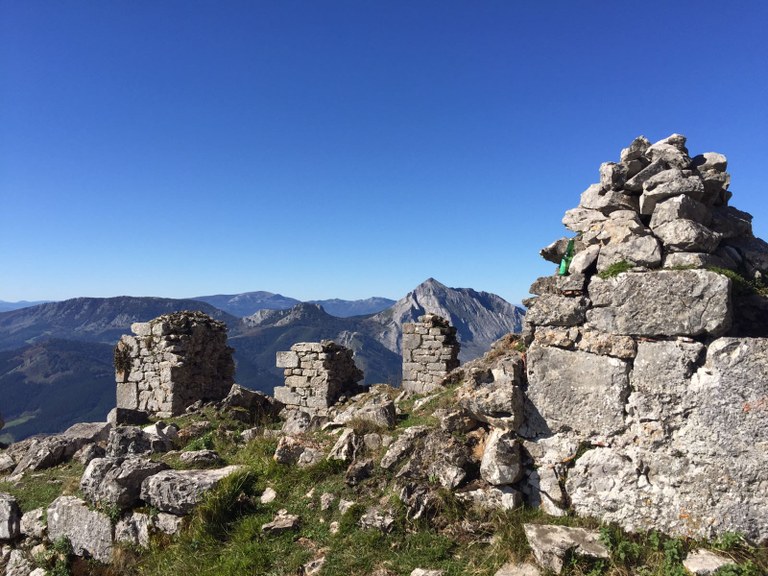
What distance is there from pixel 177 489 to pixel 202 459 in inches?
48.2

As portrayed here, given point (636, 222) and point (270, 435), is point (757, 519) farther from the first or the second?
point (270, 435)

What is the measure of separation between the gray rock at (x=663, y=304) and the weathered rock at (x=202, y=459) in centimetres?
623

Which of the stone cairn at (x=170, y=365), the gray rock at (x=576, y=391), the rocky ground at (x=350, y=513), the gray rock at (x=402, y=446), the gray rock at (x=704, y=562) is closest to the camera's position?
the gray rock at (x=704, y=562)

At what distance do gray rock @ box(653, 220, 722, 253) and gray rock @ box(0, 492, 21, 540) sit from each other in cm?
1045

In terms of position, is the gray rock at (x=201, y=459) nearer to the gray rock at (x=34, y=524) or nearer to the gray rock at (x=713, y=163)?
the gray rock at (x=34, y=524)

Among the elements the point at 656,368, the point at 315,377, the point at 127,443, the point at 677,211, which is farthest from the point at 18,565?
the point at 677,211

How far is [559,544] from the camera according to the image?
4961 mm

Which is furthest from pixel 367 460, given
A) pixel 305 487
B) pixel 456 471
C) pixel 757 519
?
pixel 757 519

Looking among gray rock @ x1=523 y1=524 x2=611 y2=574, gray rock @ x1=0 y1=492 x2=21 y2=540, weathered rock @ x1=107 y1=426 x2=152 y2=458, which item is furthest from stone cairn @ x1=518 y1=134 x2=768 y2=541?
gray rock @ x1=0 y1=492 x2=21 y2=540

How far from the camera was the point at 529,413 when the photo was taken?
20.3 ft

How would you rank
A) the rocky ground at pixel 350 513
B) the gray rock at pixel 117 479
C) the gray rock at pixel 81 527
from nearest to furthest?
the rocky ground at pixel 350 513
the gray rock at pixel 81 527
the gray rock at pixel 117 479

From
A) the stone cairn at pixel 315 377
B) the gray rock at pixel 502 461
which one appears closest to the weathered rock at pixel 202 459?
the gray rock at pixel 502 461

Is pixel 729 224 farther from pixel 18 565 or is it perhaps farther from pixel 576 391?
pixel 18 565

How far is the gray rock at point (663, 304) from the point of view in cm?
511
